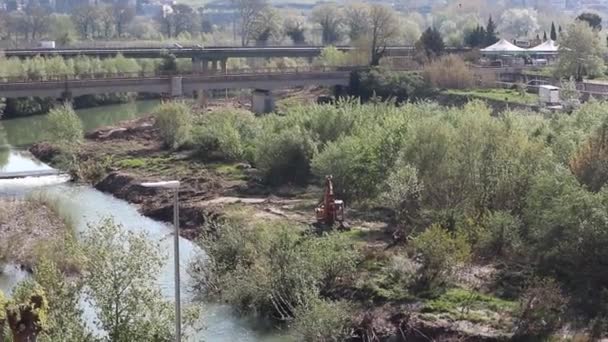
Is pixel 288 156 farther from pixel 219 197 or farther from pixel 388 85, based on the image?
pixel 388 85

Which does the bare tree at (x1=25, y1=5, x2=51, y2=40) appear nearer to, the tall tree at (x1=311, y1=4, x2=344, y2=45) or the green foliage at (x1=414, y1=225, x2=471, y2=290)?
the tall tree at (x1=311, y1=4, x2=344, y2=45)

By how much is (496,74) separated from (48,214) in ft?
181

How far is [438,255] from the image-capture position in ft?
104

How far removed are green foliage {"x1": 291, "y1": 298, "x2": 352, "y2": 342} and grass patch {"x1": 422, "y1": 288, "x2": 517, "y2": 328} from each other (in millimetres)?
3104

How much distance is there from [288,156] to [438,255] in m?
20.9

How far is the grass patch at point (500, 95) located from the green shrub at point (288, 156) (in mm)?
22191

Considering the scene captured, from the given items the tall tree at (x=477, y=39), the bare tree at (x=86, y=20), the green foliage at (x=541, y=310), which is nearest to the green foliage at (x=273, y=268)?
the green foliage at (x=541, y=310)

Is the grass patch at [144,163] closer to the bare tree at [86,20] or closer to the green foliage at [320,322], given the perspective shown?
the green foliage at [320,322]

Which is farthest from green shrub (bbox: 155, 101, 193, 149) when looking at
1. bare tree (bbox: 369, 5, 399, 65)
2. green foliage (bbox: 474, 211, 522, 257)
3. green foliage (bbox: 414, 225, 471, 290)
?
bare tree (bbox: 369, 5, 399, 65)

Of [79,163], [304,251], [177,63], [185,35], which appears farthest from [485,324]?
[185,35]

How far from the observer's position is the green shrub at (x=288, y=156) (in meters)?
51.1

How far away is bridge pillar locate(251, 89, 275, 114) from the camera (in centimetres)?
8175

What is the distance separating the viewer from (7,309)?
2109cm

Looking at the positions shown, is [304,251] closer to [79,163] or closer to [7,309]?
[7,309]
